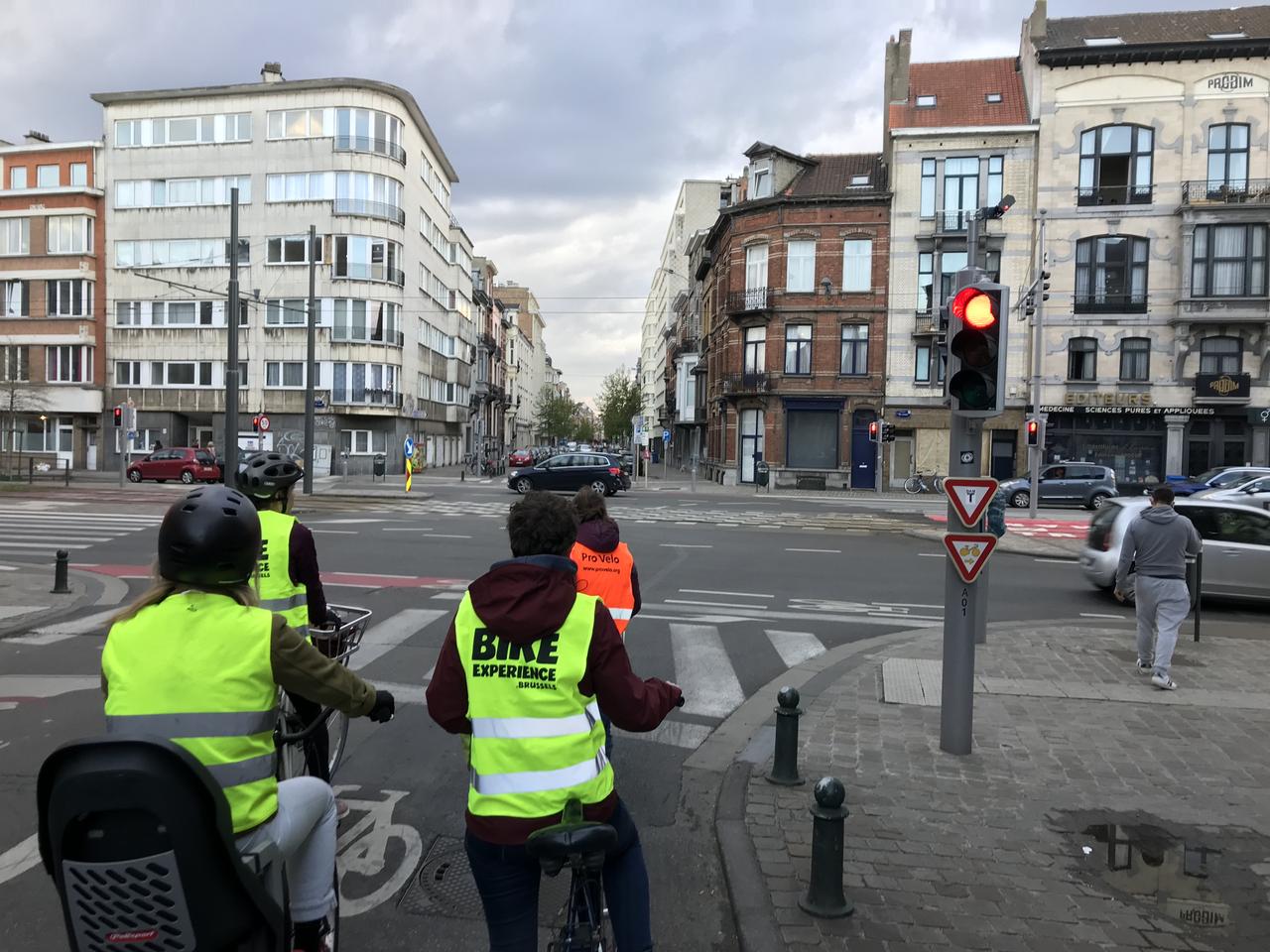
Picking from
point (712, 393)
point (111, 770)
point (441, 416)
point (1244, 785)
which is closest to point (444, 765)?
point (111, 770)

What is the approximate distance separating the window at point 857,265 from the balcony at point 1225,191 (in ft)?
40.6

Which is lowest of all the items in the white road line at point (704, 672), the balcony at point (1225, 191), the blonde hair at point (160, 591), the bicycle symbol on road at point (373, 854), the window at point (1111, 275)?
the white road line at point (704, 672)

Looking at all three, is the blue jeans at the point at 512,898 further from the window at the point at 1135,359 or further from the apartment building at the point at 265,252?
the apartment building at the point at 265,252

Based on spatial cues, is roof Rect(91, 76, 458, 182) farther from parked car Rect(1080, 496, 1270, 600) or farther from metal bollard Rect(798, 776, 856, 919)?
metal bollard Rect(798, 776, 856, 919)

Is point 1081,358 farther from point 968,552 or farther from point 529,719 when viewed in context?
point 529,719

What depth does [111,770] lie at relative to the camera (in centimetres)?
186

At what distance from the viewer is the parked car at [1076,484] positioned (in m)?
31.4

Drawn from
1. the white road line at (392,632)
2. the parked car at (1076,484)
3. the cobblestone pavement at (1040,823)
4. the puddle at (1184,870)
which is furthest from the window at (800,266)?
the puddle at (1184,870)

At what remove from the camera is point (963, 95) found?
3844cm

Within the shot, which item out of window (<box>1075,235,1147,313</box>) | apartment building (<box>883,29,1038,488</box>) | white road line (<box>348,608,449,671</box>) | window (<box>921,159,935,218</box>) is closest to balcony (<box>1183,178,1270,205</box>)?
window (<box>1075,235,1147,313</box>)

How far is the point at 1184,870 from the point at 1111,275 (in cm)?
3806

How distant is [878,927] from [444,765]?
2.81m

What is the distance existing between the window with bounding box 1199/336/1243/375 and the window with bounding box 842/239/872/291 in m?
13.4

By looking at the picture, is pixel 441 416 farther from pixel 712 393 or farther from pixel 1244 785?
pixel 1244 785
